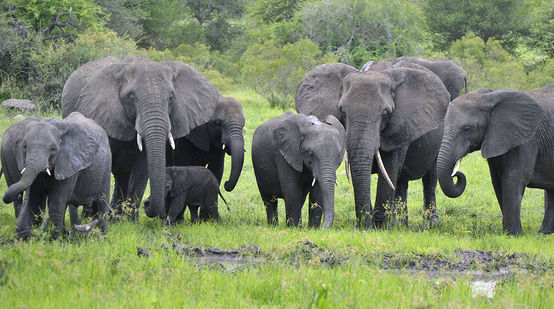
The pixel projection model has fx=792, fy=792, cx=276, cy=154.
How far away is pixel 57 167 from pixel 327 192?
3.02 m

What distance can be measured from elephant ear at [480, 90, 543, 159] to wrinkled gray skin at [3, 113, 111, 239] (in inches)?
194

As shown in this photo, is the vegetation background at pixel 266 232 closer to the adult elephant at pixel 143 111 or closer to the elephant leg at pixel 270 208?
the elephant leg at pixel 270 208

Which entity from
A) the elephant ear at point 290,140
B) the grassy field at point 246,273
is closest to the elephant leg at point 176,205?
the grassy field at point 246,273

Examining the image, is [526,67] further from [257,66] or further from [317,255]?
[317,255]

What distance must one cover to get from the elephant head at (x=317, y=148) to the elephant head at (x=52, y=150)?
94.6 inches

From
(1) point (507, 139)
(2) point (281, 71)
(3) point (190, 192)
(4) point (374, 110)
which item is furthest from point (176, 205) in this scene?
(2) point (281, 71)

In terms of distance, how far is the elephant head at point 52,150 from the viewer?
754cm

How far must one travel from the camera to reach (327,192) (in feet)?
29.8

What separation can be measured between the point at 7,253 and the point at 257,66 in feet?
63.7

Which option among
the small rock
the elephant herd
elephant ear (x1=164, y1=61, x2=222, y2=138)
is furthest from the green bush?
the elephant herd

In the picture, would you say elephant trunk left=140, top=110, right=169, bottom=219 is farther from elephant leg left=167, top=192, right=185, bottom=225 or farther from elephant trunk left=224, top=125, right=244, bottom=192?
elephant trunk left=224, top=125, right=244, bottom=192

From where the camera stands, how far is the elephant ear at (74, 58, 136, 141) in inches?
393

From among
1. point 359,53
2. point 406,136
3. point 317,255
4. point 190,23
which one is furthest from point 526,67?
point 317,255

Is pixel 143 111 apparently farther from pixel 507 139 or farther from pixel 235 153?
pixel 507 139
